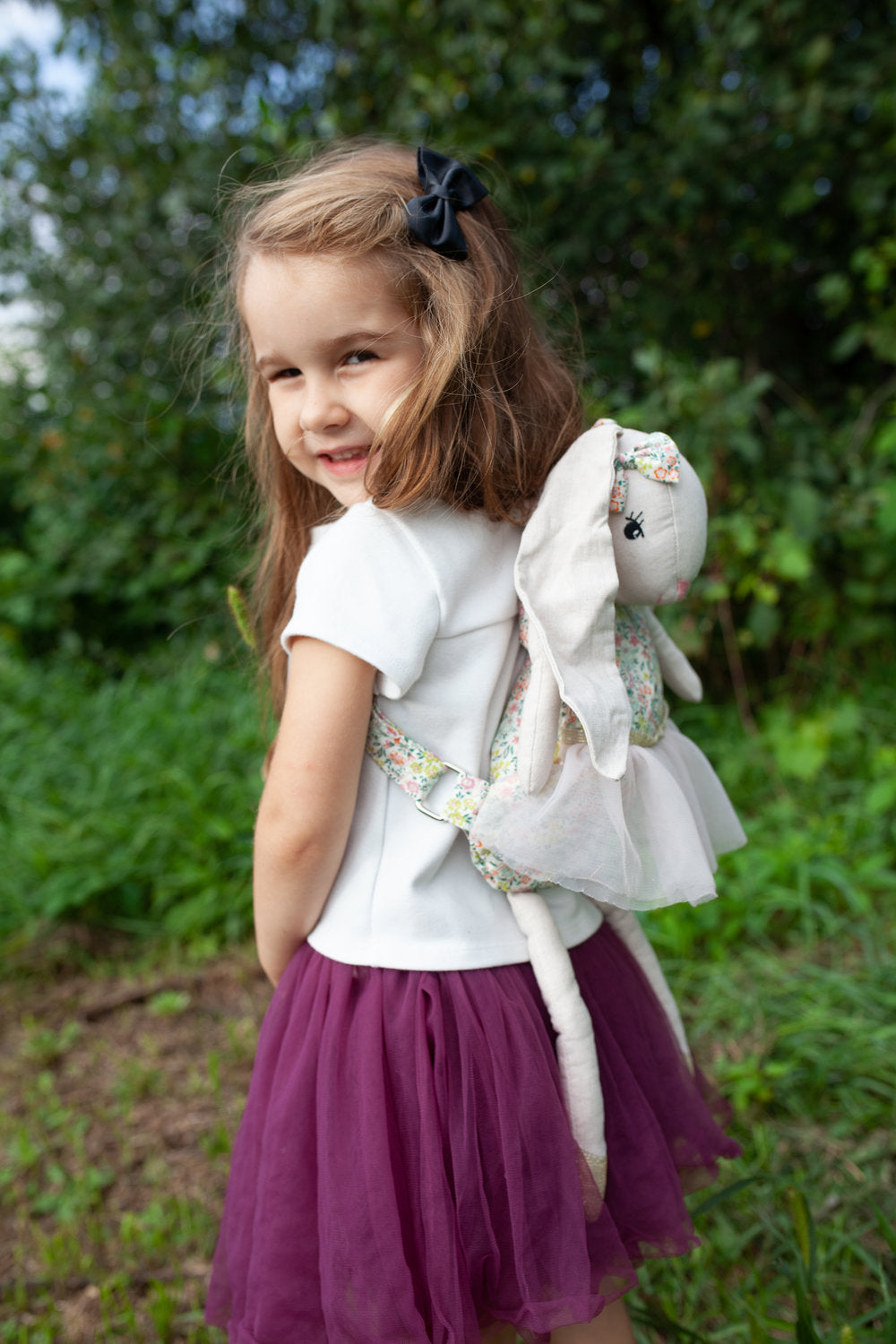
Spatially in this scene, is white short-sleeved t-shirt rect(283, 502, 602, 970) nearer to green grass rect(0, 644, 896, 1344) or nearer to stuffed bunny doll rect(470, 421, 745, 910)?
stuffed bunny doll rect(470, 421, 745, 910)

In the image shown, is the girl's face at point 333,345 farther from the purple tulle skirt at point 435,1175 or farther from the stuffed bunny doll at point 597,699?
the purple tulle skirt at point 435,1175

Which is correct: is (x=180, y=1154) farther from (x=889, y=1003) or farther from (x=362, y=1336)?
(x=889, y=1003)

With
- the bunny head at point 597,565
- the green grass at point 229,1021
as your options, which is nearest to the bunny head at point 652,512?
the bunny head at point 597,565

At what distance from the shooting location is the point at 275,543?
136cm

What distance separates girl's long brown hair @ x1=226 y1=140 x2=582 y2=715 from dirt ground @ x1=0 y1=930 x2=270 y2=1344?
4.92 ft

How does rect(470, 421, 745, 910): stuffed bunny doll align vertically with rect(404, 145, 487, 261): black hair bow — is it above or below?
below

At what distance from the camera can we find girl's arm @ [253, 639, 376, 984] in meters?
1.04

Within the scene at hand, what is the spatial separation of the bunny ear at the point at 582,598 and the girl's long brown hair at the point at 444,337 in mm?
117

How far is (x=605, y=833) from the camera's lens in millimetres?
1011

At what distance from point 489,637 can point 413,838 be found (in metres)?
0.25

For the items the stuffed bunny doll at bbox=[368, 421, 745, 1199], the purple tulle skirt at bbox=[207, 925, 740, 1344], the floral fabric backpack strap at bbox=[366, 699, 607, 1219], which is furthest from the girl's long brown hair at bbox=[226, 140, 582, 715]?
the purple tulle skirt at bbox=[207, 925, 740, 1344]

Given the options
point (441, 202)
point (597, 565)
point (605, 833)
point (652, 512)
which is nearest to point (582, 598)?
point (597, 565)

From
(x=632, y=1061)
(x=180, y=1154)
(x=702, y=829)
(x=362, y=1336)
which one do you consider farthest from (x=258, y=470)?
(x=180, y=1154)

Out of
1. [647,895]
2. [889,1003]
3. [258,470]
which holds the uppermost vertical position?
[258,470]
